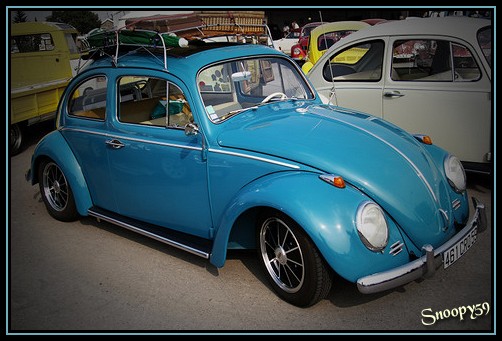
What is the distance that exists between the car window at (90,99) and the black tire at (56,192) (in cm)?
63

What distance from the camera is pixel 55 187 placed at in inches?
198

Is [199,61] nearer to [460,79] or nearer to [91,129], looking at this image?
[91,129]

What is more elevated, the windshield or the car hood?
the windshield

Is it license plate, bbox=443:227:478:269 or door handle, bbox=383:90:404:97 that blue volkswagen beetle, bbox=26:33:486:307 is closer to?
license plate, bbox=443:227:478:269

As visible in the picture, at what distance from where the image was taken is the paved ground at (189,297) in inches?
123

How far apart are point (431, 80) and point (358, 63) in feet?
3.35

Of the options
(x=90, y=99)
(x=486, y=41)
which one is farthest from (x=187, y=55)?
(x=486, y=41)

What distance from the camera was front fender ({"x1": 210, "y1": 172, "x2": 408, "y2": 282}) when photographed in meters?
2.86

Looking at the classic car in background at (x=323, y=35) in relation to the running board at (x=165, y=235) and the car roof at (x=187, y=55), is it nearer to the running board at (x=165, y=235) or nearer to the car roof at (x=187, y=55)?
the car roof at (x=187, y=55)

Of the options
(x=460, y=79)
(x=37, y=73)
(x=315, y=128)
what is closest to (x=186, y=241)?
(x=315, y=128)

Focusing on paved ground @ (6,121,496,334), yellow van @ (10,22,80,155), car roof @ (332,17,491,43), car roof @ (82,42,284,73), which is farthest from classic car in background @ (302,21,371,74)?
paved ground @ (6,121,496,334)

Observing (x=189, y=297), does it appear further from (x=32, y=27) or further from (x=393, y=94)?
(x=32, y=27)

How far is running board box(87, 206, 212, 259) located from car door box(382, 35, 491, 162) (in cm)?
302

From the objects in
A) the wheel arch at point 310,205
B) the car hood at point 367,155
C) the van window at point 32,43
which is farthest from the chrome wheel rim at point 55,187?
the van window at point 32,43
